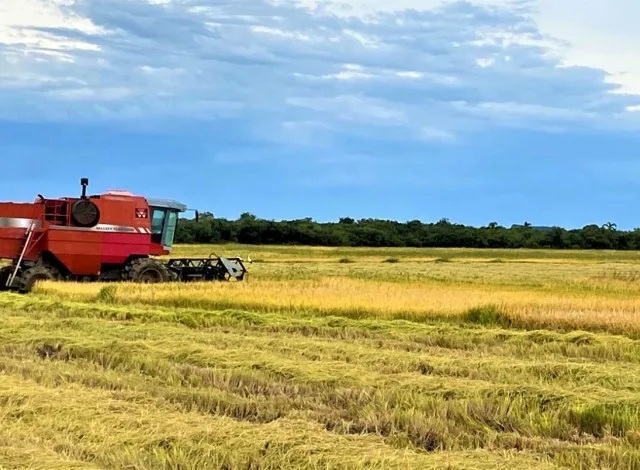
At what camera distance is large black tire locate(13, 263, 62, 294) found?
58.8 ft

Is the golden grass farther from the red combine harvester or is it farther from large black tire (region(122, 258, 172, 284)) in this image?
large black tire (region(122, 258, 172, 284))

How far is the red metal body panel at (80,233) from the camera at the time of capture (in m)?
18.5

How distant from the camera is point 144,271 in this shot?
1955cm

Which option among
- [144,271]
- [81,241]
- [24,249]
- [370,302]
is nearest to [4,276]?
[24,249]

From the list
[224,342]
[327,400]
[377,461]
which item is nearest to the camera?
A: [377,461]

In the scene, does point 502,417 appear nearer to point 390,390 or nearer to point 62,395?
point 390,390

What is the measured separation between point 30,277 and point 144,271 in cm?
270

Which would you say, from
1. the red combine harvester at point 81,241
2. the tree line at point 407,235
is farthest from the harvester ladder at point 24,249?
the tree line at point 407,235

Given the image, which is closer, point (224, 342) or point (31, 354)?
point (31, 354)

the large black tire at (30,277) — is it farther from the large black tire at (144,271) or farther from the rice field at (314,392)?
the rice field at (314,392)

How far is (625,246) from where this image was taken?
308ft

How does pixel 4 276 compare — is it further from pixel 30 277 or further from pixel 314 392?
pixel 314 392

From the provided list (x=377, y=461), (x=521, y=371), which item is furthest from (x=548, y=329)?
(x=377, y=461)

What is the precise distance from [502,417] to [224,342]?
4747mm
